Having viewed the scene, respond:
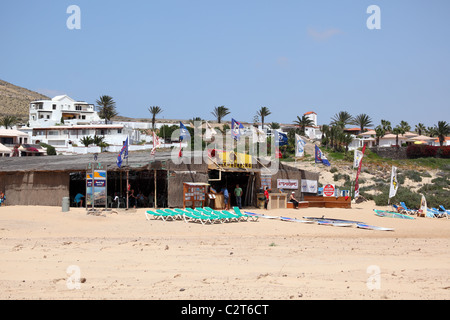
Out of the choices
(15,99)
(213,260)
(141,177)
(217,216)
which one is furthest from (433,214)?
(15,99)

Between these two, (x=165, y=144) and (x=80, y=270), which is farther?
(x=165, y=144)

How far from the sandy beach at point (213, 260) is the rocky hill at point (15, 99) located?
9273 cm

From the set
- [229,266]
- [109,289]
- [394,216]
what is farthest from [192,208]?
[109,289]

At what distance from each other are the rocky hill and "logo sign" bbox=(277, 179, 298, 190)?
86168mm

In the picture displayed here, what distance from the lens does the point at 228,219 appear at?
1934 cm

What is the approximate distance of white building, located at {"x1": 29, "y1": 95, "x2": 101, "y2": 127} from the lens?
8962 cm

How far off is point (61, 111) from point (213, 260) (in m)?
86.3

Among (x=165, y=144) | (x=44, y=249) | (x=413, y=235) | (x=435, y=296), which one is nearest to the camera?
(x=435, y=296)

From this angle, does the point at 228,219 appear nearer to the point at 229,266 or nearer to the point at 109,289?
the point at 229,266

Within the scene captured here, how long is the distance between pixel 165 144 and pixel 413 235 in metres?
58.9

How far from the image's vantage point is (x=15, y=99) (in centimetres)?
12269

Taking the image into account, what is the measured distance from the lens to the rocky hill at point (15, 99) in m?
110

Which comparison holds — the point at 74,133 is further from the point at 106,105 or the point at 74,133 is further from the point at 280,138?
the point at 280,138

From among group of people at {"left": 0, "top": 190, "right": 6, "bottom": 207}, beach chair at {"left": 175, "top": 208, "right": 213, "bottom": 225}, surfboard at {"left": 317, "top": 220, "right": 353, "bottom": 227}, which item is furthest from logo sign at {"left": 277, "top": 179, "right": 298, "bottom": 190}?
group of people at {"left": 0, "top": 190, "right": 6, "bottom": 207}
